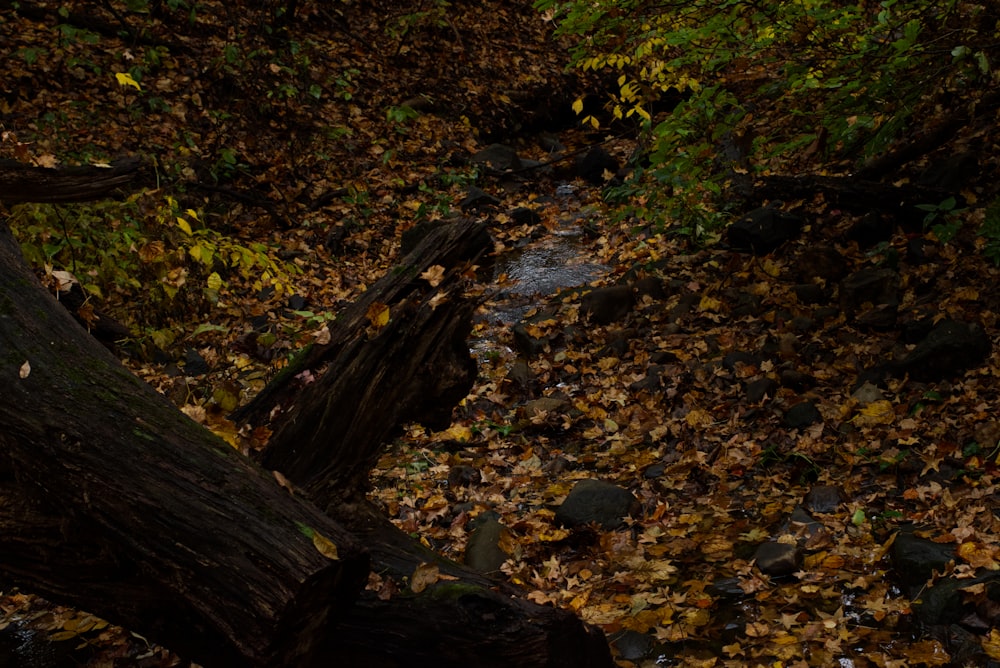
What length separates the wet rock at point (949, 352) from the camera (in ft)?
18.0

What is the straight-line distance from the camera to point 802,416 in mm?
5727

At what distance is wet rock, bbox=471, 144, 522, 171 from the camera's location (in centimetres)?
1255

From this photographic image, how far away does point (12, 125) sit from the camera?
917 cm

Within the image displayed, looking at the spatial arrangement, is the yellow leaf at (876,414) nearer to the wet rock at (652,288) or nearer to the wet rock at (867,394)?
the wet rock at (867,394)

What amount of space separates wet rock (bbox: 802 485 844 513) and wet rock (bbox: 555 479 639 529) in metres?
1.04

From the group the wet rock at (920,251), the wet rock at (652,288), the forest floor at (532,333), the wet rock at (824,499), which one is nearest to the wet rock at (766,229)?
the forest floor at (532,333)

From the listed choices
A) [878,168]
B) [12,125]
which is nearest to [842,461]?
[878,168]

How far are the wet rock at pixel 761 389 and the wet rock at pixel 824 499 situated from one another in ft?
3.84

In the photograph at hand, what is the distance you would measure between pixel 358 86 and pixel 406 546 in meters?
11.1

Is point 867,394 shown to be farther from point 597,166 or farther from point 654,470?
point 597,166

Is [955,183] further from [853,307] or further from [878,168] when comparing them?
[853,307]

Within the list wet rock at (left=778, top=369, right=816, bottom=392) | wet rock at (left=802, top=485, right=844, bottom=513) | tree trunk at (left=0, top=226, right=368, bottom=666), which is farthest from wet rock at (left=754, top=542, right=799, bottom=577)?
tree trunk at (left=0, top=226, right=368, bottom=666)

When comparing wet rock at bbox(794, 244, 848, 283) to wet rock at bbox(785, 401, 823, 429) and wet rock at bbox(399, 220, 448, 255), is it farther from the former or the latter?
wet rock at bbox(399, 220, 448, 255)

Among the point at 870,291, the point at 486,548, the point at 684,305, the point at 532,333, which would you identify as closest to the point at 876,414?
the point at 870,291
